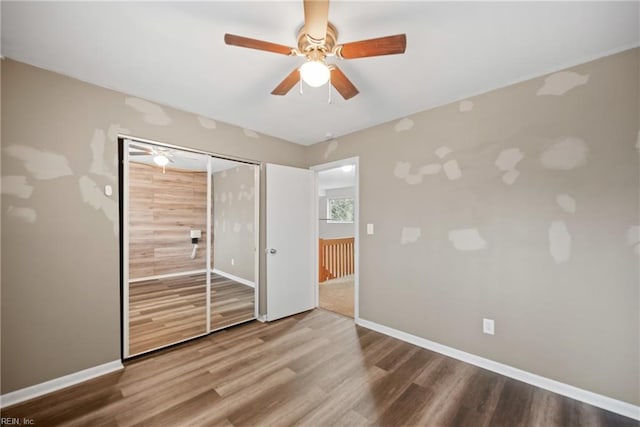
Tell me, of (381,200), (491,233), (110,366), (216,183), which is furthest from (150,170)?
(491,233)

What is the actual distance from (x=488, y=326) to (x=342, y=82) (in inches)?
97.8

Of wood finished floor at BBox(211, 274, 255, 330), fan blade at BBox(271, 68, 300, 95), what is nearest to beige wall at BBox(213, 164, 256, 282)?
wood finished floor at BBox(211, 274, 255, 330)

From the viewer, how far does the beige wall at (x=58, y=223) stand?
1857 millimetres

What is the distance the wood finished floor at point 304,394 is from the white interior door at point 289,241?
91cm

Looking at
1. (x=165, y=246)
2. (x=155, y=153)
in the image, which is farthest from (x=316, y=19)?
(x=165, y=246)

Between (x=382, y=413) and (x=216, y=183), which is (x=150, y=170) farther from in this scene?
(x=382, y=413)

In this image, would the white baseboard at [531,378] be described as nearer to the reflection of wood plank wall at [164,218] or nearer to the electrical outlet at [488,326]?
the electrical outlet at [488,326]

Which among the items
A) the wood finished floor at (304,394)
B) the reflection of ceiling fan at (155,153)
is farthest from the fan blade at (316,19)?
the wood finished floor at (304,394)

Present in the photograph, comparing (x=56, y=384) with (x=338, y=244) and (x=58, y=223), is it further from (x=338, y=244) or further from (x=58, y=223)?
(x=338, y=244)

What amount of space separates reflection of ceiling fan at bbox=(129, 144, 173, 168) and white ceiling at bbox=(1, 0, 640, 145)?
0.51m

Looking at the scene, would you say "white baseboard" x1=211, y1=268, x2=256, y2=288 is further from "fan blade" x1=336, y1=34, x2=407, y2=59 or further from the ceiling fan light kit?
"fan blade" x1=336, y1=34, x2=407, y2=59

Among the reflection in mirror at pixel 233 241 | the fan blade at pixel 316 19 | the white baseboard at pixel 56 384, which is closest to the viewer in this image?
the fan blade at pixel 316 19

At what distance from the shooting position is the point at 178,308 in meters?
3.42

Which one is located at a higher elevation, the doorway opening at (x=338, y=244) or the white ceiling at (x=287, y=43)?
the white ceiling at (x=287, y=43)
